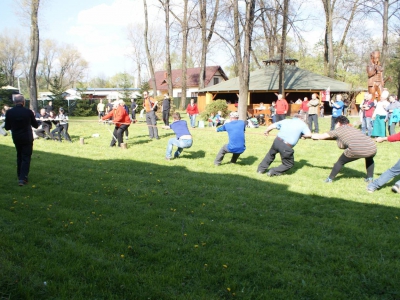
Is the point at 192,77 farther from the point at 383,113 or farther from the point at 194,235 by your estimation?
the point at 194,235

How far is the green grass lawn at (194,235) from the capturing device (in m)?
3.59

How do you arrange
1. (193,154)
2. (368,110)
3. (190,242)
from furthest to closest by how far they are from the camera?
(368,110) → (193,154) → (190,242)

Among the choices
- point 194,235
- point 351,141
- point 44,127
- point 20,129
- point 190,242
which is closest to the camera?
point 190,242

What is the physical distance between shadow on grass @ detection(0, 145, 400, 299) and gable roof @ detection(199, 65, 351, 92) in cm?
2380

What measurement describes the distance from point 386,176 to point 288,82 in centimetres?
2533

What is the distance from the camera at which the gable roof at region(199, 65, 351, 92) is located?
29703 millimetres

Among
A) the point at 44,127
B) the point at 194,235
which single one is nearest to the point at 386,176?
the point at 194,235

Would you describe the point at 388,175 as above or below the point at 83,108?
below

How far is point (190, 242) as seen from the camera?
4.61 m

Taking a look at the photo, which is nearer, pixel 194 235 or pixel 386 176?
pixel 194 235

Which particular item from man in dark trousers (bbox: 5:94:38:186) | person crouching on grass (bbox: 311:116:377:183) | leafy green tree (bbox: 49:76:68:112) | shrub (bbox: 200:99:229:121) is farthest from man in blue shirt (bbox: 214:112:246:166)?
leafy green tree (bbox: 49:76:68:112)

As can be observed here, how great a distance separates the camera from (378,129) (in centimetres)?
1372

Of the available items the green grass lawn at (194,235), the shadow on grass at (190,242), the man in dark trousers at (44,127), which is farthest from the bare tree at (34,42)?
the shadow on grass at (190,242)

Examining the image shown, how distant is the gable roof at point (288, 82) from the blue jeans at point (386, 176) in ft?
74.8
